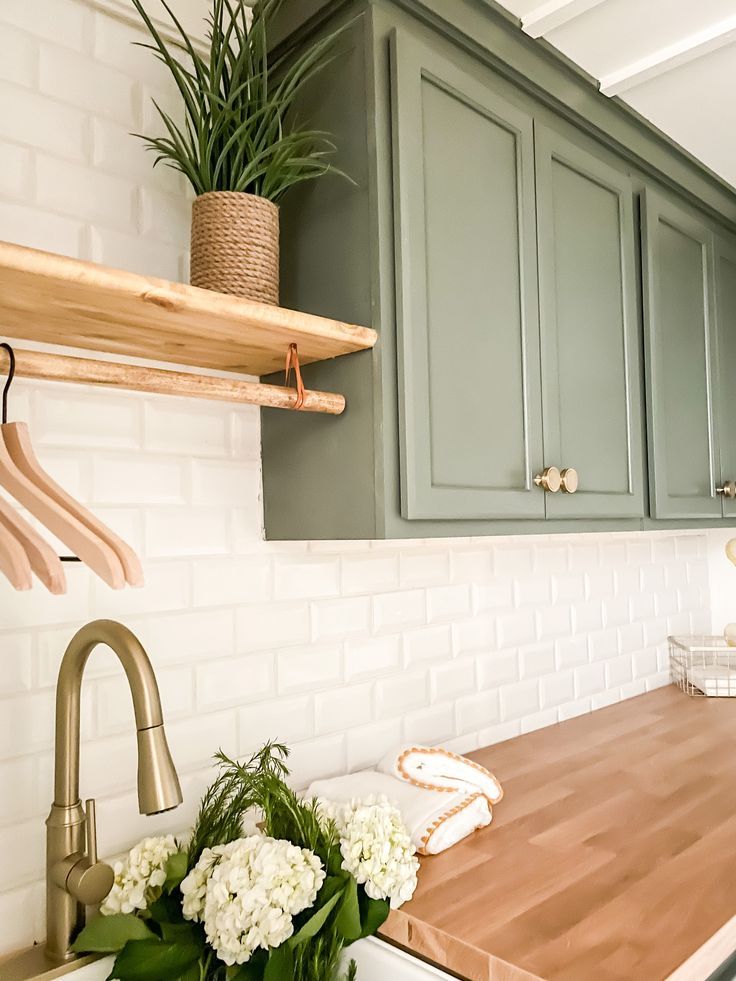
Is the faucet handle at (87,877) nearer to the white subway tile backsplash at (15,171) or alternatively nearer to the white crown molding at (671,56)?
the white subway tile backsplash at (15,171)

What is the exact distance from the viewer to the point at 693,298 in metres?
2.09

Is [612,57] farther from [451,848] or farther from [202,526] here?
[451,848]

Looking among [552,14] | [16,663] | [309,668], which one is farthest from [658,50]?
[16,663]

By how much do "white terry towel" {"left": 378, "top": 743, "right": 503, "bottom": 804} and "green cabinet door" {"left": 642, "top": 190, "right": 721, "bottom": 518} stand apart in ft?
2.55

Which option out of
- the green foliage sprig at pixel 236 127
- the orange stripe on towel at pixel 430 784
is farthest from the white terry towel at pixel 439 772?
the green foliage sprig at pixel 236 127

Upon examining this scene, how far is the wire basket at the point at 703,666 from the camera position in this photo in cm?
244

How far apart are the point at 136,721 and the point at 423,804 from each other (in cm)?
63

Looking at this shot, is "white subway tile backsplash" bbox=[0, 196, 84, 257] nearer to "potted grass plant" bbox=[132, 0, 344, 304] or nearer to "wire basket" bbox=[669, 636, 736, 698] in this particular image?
"potted grass plant" bbox=[132, 0, 344, 304]

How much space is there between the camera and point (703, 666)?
2.53 metres

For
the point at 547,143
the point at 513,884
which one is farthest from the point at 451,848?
the point at 547,143

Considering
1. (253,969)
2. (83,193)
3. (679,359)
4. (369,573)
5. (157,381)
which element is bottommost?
(253,969)

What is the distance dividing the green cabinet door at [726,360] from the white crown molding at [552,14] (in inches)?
37.4

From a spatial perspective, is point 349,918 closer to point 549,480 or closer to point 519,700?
point 549,480

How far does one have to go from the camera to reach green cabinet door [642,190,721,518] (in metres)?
1.90
